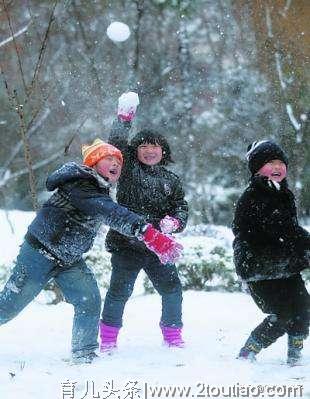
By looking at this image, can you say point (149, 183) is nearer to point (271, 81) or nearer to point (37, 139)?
point (271, 81)

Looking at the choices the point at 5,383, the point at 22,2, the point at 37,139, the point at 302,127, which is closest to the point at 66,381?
the point at 5,383

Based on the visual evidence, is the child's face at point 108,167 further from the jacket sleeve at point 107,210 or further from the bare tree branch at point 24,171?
the bare tree branch at point 24,171

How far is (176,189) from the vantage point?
4.02 meters

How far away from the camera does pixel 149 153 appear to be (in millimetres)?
3951

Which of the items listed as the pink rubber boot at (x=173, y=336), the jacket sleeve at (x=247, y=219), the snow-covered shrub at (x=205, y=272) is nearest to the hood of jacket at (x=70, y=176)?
the jacket sleeve at (x=247, y=219)

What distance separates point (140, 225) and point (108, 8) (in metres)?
11.1

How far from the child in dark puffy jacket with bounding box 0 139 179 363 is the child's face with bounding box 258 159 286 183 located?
852mm

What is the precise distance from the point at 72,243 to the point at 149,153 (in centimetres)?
92

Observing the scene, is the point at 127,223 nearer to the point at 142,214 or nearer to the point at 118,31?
the point at 142,214

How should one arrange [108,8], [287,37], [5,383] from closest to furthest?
[5,383] → [287,37] → [108,8]

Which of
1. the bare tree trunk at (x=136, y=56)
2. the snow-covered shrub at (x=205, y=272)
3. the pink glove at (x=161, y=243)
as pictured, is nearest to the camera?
the pink glove at (x=161, y=243)

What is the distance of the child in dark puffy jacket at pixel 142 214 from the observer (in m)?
3.89

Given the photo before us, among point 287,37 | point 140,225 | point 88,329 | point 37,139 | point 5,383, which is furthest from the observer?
point 37,139

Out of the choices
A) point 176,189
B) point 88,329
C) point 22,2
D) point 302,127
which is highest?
point 22,2
